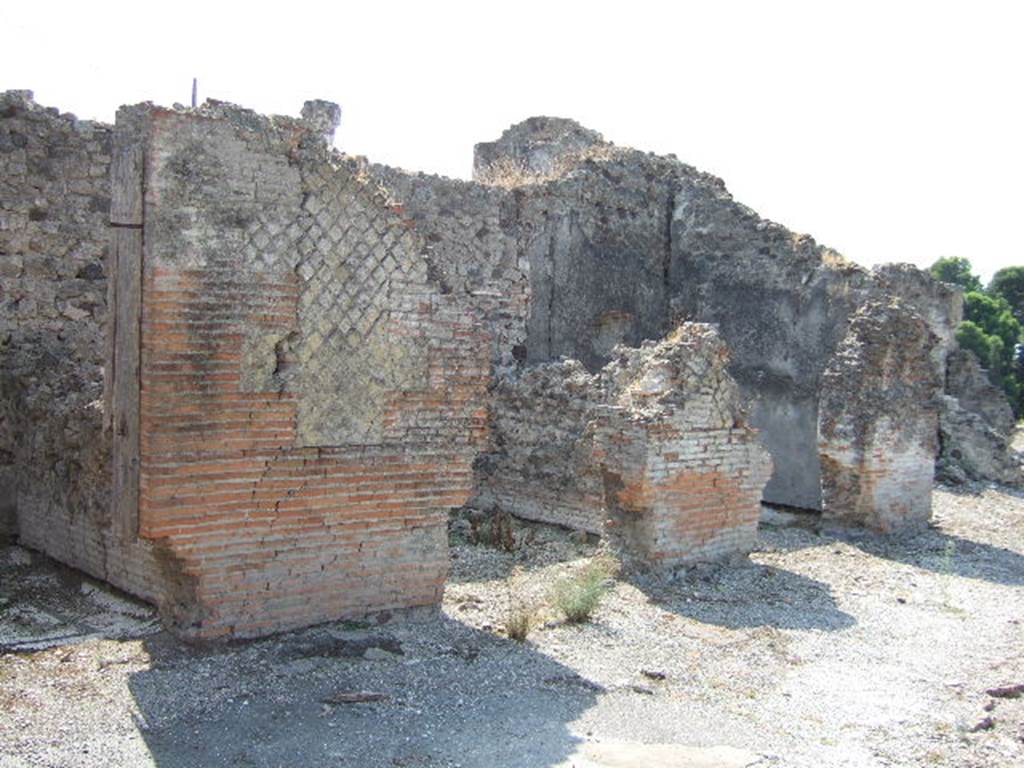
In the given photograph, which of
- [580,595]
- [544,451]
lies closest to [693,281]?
[544,451]

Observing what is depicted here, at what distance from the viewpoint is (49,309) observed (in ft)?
28.2

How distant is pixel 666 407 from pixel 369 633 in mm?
2897

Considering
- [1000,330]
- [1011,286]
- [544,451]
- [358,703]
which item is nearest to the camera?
[358,703]

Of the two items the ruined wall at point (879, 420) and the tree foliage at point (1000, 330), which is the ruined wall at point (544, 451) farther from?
the tree foliage at point (1000, 330)

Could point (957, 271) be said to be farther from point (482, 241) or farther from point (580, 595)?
point (580, 595)

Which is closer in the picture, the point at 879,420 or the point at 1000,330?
the point at 879,420

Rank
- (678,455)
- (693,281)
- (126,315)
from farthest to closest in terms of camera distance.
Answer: (693,281) → (678,455) → (126,315)

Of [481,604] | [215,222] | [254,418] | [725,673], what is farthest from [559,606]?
[215,222]

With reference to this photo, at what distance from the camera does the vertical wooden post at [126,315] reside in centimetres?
487

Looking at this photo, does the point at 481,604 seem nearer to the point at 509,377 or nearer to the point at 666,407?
the point at 666,407

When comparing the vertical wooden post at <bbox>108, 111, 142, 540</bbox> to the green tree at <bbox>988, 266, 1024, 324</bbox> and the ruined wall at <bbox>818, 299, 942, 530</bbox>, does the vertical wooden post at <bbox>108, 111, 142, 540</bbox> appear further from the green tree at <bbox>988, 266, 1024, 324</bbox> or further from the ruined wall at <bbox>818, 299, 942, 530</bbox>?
the green tree at <bbox>988, 266, 1024, 324</bbox>

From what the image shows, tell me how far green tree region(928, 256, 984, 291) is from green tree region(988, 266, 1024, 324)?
0.84 meters

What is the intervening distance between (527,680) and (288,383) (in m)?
1.92

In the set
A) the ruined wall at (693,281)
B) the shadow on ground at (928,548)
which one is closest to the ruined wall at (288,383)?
the shadow on ground at (928,548)
